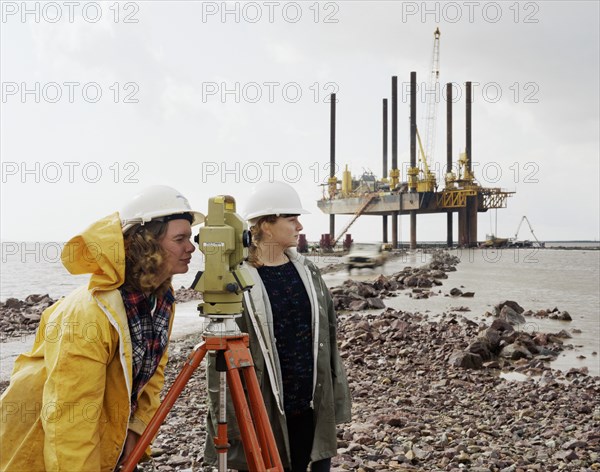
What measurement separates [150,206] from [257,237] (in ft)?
2.49

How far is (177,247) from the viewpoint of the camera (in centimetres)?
205

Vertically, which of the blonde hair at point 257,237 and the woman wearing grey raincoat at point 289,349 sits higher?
the blonde hair at point 257,237

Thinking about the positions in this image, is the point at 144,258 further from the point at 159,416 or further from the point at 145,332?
the point at 159,416

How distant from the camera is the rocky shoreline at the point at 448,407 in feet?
13.3

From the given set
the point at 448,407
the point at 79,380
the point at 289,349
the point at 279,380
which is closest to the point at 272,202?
the point at 289,349

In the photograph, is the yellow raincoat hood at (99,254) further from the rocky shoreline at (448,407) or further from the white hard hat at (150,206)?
the rocky shoreline at (448,407)

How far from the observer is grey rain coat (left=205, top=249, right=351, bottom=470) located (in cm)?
244

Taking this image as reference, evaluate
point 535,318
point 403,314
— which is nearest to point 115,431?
point 403,314

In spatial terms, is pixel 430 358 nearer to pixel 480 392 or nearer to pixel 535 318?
pixel 480 392

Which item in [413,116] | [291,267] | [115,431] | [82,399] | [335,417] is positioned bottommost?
[335,417]

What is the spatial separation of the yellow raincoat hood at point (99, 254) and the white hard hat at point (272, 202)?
95cm

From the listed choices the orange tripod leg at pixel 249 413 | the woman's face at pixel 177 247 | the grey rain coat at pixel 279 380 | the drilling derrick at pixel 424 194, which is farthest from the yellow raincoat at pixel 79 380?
the drilling derrick at pixel 424 194

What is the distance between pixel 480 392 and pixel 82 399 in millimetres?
5177

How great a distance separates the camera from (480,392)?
19.7 ft
